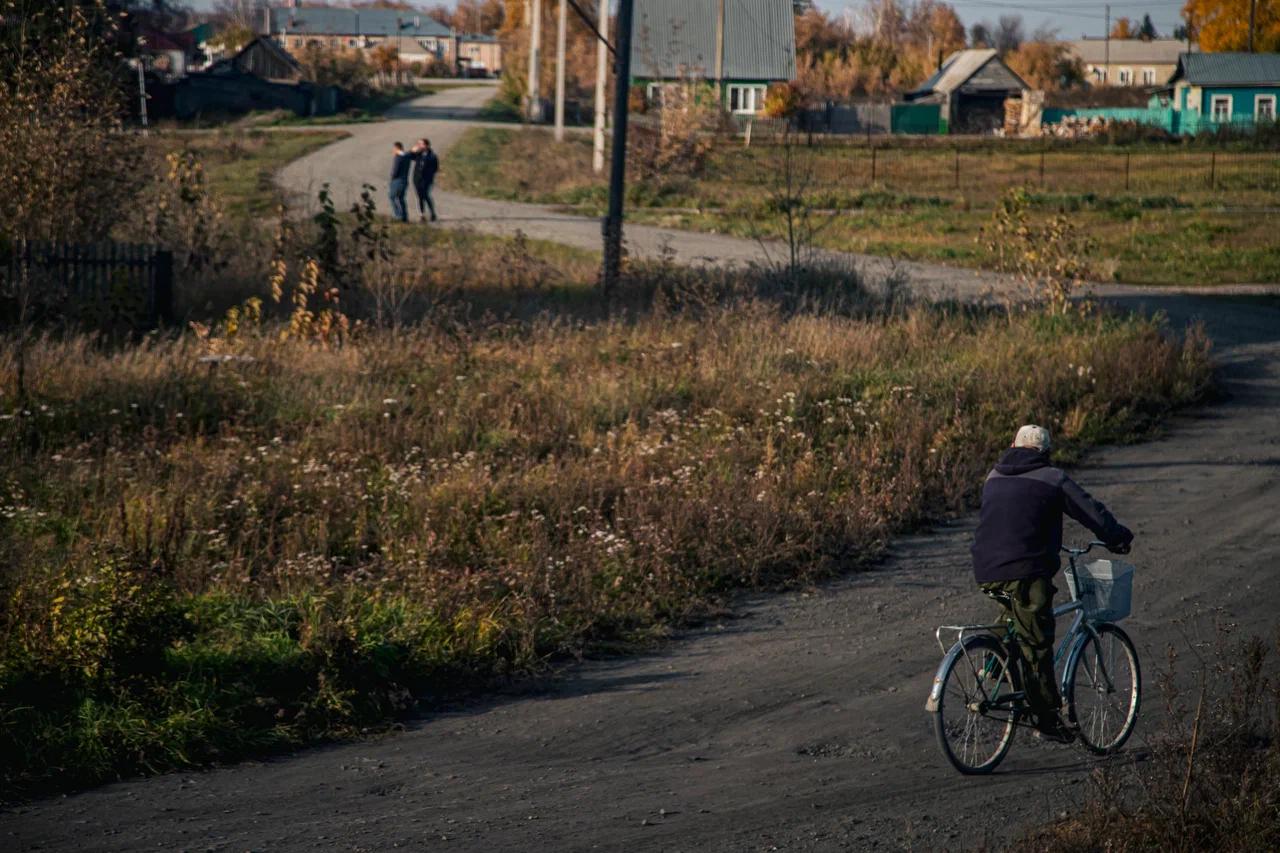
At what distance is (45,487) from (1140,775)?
7.53m

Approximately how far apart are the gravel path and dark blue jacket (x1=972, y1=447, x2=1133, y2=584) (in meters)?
0.97

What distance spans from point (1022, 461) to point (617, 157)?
1314 centimetres

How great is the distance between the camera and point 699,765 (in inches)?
241

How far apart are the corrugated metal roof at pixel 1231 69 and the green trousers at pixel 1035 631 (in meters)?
76.3

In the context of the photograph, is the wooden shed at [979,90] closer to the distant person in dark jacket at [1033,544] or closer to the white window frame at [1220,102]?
the white window frame at [1220,102]

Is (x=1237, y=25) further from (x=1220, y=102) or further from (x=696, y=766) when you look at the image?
(x=696, y=766)

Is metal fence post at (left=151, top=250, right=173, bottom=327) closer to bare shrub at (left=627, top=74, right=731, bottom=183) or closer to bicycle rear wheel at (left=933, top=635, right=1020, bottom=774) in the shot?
bicycle rear wheel at (left=933, top=635, right=1020, bottom=774)

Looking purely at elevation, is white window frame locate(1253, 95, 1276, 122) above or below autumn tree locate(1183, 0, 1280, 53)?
below

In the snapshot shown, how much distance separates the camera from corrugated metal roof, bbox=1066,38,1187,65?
407ft

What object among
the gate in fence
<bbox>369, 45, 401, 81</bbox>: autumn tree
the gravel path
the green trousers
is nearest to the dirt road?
the gravel path

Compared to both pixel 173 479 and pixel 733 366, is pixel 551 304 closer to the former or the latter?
pixel 733 366

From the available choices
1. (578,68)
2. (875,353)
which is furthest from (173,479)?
(578,68)

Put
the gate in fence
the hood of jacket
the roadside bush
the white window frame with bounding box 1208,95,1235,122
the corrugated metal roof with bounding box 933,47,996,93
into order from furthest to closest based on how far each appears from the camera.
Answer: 1. the corrugated metal roof with bounding box 933,47,996,93
2. the white window frame with bounding box 1208,95,1235,122
3. the gate in fence
4. the hood of jacket
5. the roadside bush

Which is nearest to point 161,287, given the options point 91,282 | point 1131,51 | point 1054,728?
point 91,282
